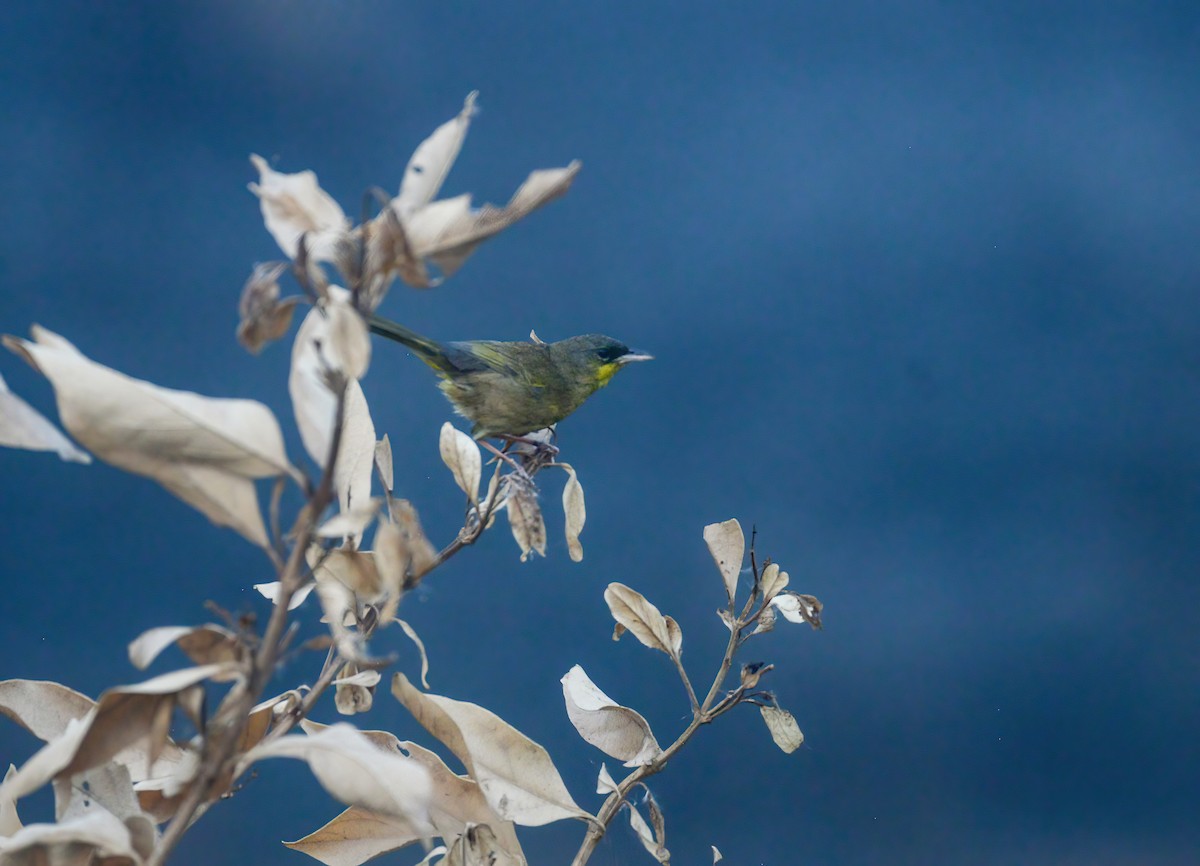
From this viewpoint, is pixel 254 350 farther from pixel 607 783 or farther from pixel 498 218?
pixel 607 783

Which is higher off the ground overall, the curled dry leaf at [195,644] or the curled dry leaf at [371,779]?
the curled dry leaf at [195,644]

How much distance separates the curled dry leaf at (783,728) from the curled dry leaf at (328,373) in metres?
0.35

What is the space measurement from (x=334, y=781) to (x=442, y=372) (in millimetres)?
826

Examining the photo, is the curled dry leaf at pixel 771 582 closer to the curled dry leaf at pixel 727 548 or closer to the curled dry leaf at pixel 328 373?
the curled dry leaf at pixel 727 548

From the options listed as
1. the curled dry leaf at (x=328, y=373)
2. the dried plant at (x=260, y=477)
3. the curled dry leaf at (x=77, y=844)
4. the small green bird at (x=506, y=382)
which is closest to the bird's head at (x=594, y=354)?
the small green bird at (x=506, y=382)

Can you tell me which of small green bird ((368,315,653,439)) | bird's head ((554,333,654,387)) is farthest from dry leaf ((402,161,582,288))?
bird's head ((554,333,654,387))

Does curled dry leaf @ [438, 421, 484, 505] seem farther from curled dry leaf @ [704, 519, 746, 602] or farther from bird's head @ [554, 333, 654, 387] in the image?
bird's head @ [554, 333, 654, 387]

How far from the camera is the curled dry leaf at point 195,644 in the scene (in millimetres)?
375

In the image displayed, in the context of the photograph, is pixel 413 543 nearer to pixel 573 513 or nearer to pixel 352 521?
pixel 352 521

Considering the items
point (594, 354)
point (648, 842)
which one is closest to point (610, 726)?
point (648, 842)

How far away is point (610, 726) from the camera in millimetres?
675

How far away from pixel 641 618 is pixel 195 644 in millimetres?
382

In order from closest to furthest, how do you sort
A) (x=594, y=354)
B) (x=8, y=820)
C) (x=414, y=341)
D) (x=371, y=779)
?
(x=371, y=779) → (x=8, y=820) → (x=414, y=341) → (x=594, y=354)

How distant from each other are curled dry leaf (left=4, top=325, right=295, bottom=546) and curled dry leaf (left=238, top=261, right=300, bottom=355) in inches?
1.1
